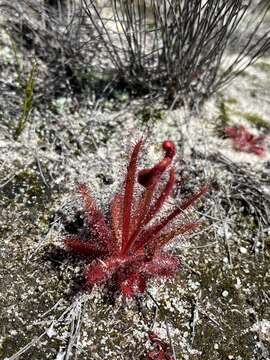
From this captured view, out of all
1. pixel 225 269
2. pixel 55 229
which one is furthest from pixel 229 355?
pixel 55 229

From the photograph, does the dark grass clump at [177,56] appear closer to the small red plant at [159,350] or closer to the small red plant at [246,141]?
the small red plant at [246,141]

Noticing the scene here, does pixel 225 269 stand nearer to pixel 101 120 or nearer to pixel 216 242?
pixel 216 242

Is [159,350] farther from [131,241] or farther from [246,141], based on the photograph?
[246,141]

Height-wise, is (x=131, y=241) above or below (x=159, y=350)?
above

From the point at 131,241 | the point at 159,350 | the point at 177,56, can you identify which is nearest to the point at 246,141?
the point at 177,56

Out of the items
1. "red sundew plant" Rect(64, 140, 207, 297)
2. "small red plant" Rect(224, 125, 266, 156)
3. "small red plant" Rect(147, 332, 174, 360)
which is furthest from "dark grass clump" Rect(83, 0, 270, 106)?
"small red plant" Rect(147, 332, 174, 360)

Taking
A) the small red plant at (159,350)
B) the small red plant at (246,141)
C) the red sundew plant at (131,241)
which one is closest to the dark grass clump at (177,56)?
the small red plant at (246,141)
